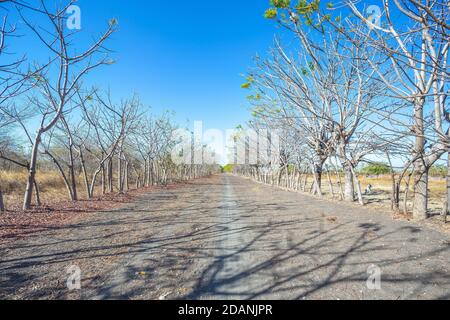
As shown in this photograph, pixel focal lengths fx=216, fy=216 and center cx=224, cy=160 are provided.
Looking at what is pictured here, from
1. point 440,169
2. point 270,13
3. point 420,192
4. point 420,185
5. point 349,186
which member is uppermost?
point 270,13

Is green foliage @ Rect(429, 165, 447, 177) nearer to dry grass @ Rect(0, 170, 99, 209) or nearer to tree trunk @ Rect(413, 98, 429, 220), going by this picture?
tree trunk @ Rect(413, 98, 429, 220)

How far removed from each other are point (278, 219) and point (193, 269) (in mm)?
4168

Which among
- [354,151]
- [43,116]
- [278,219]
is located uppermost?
[43,116]

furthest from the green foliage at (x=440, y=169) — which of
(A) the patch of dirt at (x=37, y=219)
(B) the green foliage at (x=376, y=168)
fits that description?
(A) the patch of dirt at (x=37, y=219)

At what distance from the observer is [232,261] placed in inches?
148

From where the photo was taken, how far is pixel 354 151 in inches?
411

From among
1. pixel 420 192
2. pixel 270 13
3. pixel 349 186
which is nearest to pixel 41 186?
pixel 270 13

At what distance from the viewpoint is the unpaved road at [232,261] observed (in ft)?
9.27

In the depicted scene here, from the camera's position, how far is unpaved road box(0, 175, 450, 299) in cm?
283

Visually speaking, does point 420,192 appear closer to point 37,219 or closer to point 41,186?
point 37,219

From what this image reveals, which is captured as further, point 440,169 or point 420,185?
point 440,169

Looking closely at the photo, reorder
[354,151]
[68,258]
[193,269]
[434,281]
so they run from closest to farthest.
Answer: [434,281] → [193,269] → [68,258] → [354,151]
